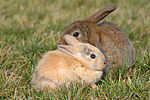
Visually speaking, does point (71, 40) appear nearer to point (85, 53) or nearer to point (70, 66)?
point (85, 53)

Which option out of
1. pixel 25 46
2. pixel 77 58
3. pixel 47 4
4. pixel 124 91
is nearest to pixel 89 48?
pixel 77 58

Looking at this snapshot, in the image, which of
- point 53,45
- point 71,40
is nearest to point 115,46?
point 71,40

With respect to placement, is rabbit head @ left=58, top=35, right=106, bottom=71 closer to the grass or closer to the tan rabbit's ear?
the tan rabbit's ear

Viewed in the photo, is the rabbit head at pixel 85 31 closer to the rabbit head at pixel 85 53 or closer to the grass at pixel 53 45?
the rabbit head at pixel 85 53

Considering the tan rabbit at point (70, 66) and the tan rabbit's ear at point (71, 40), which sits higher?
the tan rabbit's ear at point (71, 40)

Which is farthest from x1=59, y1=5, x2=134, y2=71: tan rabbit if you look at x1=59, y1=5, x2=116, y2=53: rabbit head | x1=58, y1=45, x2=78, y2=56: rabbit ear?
x1=58, y1=45, x2=78, y2=56: rabbit ear

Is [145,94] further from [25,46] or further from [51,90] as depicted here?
[25,46]

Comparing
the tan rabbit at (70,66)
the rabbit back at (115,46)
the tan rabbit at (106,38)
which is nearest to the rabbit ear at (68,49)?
the tan rabbit at (70,66)
